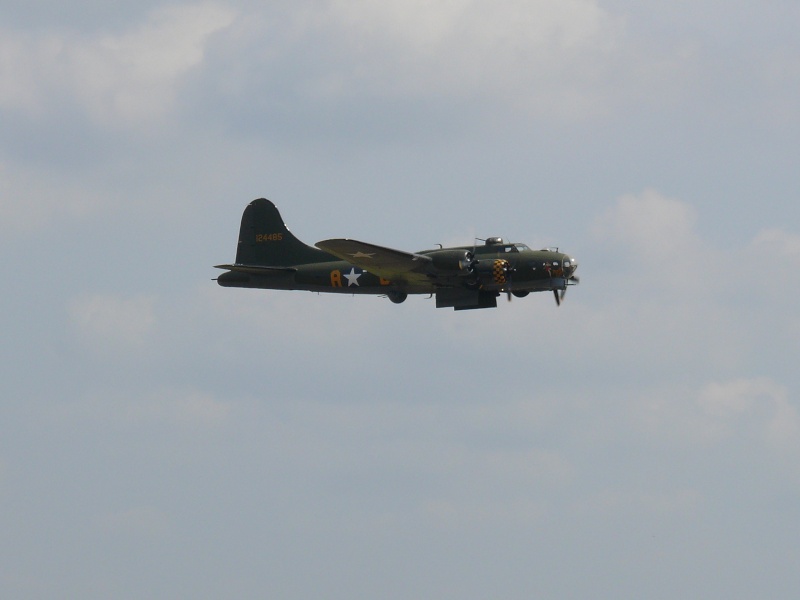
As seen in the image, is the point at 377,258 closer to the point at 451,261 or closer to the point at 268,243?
the point at 451,261

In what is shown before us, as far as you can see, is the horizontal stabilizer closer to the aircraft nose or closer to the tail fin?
the tail fin

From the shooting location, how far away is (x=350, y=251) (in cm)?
5659

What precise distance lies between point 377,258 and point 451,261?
127 inches

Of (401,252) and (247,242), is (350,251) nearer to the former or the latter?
(401,252)

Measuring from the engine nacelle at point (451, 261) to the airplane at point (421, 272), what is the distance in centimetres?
4

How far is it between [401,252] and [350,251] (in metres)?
2.19

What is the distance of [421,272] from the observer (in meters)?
58.3

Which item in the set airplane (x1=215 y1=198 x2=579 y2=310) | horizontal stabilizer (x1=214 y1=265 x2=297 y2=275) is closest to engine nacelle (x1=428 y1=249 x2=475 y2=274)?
airplane (x1=215 y1=198 x2=579 y2=310)

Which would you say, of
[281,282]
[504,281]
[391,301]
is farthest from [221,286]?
[504,281]

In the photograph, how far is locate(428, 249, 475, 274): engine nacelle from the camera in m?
57.6

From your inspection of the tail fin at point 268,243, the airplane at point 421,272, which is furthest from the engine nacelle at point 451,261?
the tail fin at point 268,243

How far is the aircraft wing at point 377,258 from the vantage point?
55.9 m

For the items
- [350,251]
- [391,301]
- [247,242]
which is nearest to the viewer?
[350,251]

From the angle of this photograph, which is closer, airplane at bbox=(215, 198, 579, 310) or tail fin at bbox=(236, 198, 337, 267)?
airplane at bbox=(215, 198, 579, 310)
